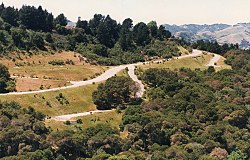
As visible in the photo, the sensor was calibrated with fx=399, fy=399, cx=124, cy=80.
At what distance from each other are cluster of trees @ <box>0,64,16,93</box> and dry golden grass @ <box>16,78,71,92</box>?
61.7 inches

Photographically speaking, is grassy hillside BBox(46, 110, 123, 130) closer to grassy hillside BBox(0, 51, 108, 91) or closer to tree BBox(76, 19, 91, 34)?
grassy hillside BBox(0, 51, 108, 91)

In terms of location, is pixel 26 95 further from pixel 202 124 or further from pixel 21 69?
pixel 202 124

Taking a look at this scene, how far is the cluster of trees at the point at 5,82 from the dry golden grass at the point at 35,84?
1.57 meters

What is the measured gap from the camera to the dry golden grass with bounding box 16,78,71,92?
10187cm

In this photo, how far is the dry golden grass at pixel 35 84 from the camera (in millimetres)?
101869

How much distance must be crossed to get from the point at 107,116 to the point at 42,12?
84.3 meters

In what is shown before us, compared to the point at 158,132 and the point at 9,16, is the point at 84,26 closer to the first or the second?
the point at 9,16

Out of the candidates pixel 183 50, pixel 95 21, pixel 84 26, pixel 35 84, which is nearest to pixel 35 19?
pixel 84 26

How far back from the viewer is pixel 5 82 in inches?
3944

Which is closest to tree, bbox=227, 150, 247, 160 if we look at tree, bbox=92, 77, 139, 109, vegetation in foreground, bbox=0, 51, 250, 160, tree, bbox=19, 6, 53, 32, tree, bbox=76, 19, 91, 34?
vegetation in foreground, bbox=0, 51, 250, 160

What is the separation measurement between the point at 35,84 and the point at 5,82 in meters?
7.94

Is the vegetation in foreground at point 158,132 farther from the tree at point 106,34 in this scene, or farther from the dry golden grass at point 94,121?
the tree at point 106,34

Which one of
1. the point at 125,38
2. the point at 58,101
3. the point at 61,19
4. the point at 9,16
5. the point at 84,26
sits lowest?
the point at 58,101

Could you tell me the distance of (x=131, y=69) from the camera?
136 meters
